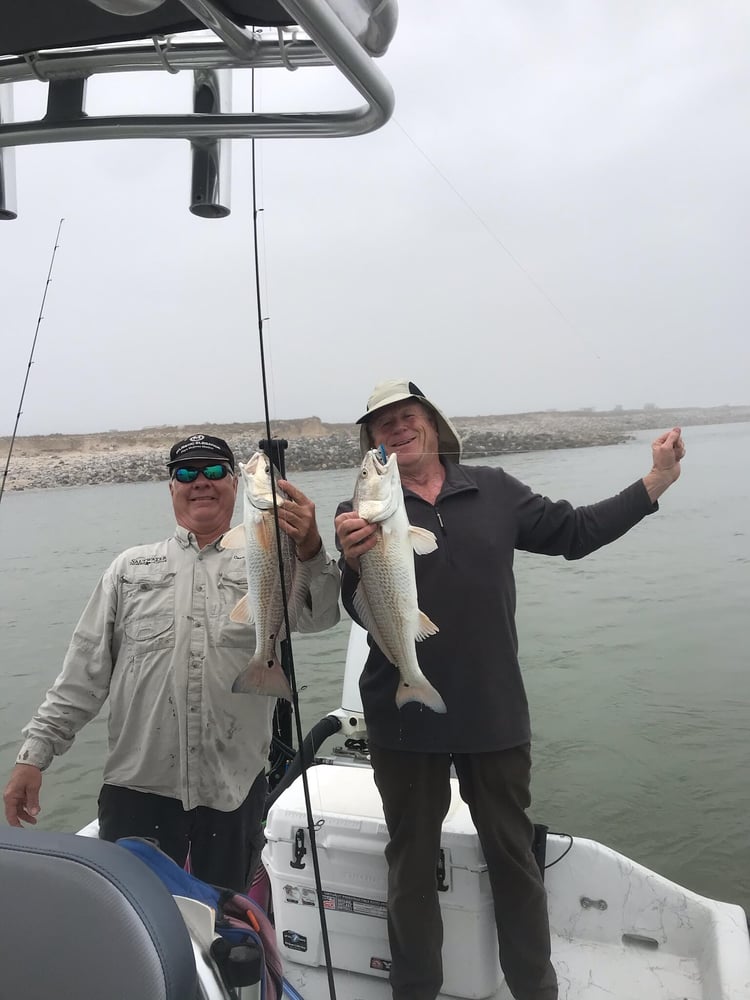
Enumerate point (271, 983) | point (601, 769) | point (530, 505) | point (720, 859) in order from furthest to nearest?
point (601, 769), point (720, 859), point (530, 505), point (271, 983)

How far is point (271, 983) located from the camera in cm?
165

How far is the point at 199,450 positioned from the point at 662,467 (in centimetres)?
178

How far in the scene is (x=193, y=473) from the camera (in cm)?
268

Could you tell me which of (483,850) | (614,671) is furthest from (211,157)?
(614,671)

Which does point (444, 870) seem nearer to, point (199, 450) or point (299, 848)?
point (299, 848)

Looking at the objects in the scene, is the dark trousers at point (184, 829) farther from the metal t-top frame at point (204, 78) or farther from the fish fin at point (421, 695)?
the metal t-top frame at point (204, 78)

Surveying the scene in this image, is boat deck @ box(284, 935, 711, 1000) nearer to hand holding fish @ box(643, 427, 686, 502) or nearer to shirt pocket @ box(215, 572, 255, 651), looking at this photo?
shirt pocket @ box(215, 572, 255, 651)

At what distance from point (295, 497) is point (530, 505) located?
1.08m

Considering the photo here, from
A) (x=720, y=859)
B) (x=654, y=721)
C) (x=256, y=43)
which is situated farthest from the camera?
(x=654, y=721)

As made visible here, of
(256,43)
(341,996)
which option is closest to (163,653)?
(341,996)

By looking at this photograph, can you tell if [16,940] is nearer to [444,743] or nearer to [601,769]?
[444,743]

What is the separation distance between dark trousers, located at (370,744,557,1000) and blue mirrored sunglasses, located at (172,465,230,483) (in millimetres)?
1187

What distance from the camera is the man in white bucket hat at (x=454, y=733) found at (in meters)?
2.60

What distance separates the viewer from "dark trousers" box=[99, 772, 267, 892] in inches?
102
